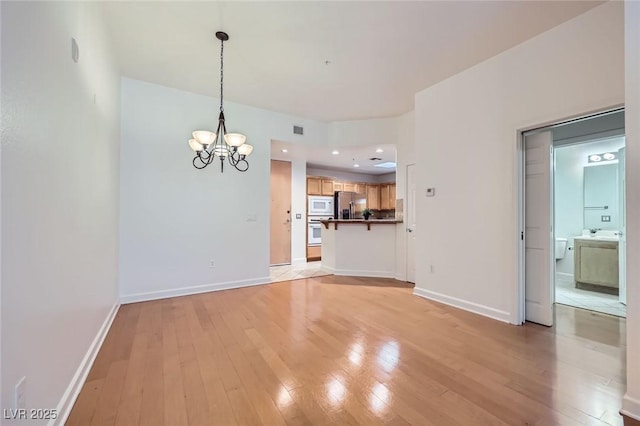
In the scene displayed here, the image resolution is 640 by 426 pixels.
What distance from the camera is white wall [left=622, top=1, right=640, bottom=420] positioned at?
1.57m

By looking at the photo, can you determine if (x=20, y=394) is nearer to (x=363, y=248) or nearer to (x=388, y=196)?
(x=363, y=248)

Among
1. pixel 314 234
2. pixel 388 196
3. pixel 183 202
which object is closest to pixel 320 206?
pixel 314 234

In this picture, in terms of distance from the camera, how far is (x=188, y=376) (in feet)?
6.36

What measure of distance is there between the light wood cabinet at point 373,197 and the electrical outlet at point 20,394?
26.3 ft

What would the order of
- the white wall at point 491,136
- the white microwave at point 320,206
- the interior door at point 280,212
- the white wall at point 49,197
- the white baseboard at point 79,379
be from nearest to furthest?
the white wall at point 49,197
the white baseboard at point 79,379
the white wall at point 491,136
the interior door at point 280,212
the white microwave at point 320,206

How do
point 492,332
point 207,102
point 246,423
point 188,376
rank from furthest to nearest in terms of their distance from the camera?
point 207,102 → point 492,332 → point 188,376 → point 246,423

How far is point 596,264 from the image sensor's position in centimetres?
405

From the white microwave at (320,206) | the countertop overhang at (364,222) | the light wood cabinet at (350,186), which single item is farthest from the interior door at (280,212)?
the light wood cabinet at (350,186)

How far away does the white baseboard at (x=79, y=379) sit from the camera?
1510mm

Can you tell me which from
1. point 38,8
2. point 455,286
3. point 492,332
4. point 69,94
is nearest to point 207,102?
point 69,94

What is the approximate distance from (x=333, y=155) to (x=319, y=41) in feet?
11.0

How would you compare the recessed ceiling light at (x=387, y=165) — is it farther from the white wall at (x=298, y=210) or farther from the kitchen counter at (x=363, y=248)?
the kitchen counter at (x=363, y=248)

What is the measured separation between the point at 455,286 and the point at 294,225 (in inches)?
160

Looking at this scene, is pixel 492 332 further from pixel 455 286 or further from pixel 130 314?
pixel 130 314
